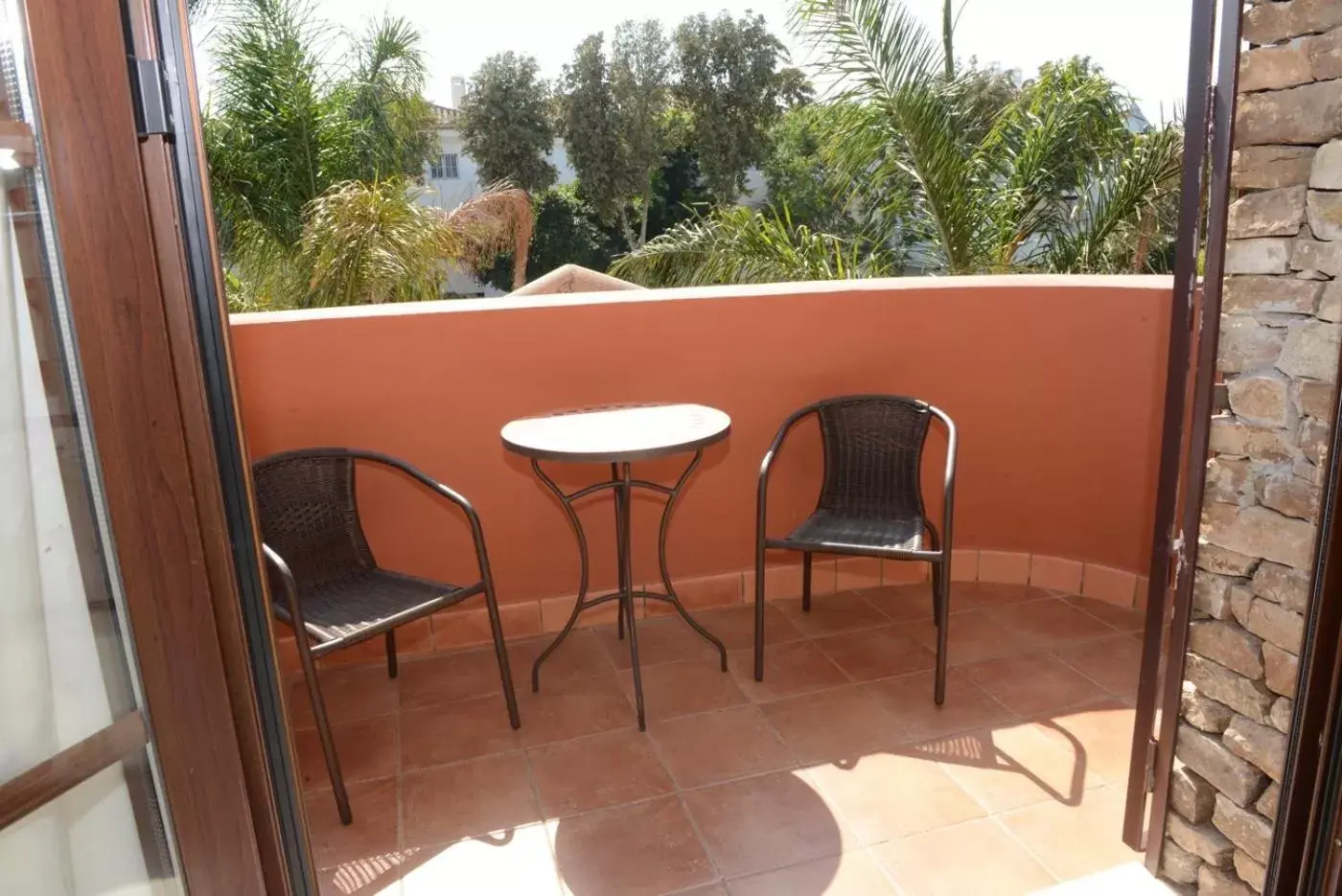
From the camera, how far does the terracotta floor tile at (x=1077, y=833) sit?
6.24 ft

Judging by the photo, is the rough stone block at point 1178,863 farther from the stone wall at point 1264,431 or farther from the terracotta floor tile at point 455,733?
the terracotta floor tile at point 455,733

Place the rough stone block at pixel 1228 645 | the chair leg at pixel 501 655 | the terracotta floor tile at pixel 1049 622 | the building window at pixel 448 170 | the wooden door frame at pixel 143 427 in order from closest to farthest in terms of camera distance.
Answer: the wooden door frame at pixel 143 427
the rough stone block at pixel 1228 645
the chair leg at pixel 501 655
the terracotta floor tile at pixel 1049 622
the building window at pixel 448 170

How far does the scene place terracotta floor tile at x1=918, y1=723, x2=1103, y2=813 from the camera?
2.14 metres

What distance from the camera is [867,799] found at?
214 centimetres

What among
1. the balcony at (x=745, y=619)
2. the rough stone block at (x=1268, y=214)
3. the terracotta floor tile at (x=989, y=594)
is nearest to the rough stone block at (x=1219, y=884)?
the balcony at (x=745, y=619)

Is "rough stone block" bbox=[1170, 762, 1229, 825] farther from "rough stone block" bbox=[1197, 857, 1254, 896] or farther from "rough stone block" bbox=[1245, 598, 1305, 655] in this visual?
"rough stone block" bbox=[1245, 598, 1305, 655]

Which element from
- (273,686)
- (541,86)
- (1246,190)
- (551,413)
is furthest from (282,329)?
(541,86)

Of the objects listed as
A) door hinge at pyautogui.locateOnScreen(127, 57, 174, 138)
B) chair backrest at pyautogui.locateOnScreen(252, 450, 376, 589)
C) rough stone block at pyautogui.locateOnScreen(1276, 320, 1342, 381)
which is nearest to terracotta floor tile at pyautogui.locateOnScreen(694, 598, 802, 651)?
chair backrest at pyautogui.locateOnScreen(252, 450, 376, 589)

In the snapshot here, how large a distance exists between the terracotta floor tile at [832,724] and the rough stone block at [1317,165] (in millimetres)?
1561

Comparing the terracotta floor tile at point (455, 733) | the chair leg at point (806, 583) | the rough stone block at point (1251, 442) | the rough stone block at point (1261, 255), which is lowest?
the terracotta floor tile at point (455, 733)

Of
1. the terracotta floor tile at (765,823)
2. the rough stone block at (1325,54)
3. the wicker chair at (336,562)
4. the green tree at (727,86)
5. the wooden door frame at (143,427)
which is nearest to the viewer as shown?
the wooden door frame at (143,427)

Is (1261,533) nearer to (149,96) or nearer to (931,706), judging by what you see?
(931,706)

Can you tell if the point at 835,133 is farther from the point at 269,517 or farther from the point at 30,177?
the point at 30,177

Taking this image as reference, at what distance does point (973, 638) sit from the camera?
2.90 metres
